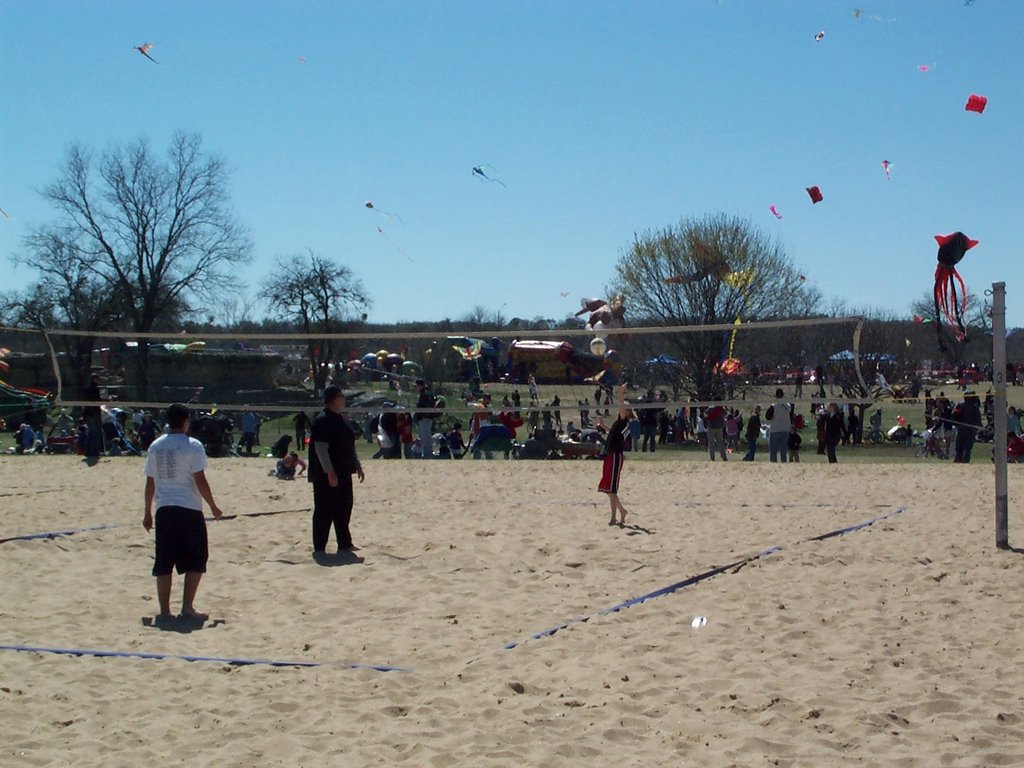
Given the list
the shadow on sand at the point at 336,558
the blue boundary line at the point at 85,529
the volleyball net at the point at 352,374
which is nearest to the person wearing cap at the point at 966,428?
the volleyball net at the point at 352,374

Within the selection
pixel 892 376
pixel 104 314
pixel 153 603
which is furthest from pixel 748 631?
pixel 104 314

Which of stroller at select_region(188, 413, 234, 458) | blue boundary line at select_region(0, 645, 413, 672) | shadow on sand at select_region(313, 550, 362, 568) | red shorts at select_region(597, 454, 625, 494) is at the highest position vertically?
stroller at select_region(188, 413, 234, 458)

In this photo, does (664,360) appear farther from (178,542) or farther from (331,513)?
(178,542)

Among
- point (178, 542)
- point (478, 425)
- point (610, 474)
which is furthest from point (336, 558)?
point (478, 425)

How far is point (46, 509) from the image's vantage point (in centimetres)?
1200

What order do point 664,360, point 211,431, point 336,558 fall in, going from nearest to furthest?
point 336,558, point 211,431, point 664,360

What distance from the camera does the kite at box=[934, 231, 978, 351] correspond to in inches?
499

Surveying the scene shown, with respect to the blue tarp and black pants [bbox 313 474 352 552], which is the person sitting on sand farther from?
the blue tarp

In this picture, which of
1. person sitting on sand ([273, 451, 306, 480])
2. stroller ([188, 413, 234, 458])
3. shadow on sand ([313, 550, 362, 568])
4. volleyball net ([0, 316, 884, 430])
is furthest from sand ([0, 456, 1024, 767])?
stroller ([188, 413, 234, 458])

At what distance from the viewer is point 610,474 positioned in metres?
→ 11.1

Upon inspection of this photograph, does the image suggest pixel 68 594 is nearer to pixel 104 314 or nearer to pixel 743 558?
pixel 743 558

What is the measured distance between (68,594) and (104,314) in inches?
1177

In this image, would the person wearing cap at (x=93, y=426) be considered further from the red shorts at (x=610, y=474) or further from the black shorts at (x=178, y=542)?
the black shorts at (x=178, y=542)

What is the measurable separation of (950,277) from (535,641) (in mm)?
8684
